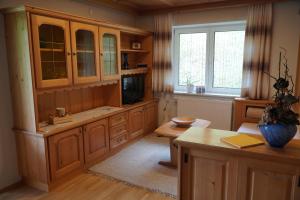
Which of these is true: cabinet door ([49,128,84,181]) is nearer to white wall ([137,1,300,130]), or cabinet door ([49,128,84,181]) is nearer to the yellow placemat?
the yellow placemat

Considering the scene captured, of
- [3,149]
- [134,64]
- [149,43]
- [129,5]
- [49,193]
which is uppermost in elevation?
[129,5]

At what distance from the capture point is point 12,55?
2566mm

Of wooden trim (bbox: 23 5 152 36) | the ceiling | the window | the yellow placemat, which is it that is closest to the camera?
the yellow placemat

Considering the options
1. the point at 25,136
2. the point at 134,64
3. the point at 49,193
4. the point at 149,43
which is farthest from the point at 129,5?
the point at 49,193

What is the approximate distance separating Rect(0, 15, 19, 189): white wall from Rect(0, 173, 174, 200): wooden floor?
0.66ft

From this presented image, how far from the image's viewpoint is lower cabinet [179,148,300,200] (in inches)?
57.4

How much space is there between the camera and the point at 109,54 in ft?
11.8

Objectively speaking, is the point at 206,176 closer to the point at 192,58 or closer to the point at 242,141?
the point at 242,141

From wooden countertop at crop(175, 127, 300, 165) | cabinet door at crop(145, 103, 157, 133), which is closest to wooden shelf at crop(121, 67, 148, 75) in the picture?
cabinet door at crop(145, 103, 157, 133)

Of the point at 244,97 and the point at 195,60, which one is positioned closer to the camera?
the point at 244,97

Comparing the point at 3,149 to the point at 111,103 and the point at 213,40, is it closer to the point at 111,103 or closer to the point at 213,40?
the point at 111,103

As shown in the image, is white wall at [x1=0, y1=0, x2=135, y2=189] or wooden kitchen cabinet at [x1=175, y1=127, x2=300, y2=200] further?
white wall at [x1=0, y1=0, x2=135, y2=189]

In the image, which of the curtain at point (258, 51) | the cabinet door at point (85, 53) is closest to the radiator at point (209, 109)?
the curtain at point (258, 51)

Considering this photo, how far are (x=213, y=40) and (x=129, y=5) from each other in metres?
1.67
